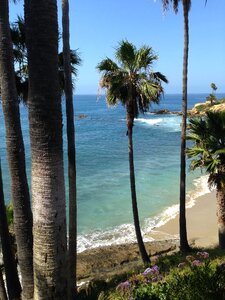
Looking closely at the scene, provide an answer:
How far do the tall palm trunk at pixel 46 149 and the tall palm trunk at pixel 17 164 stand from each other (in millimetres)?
2125

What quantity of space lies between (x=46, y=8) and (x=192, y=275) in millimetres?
4257

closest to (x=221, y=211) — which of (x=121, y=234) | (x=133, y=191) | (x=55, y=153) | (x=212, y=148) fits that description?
(x=212, y=148)

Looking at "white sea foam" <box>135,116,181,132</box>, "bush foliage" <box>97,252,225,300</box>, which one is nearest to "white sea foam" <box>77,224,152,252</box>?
"bush foliage" <box>97,252,225,300</box>

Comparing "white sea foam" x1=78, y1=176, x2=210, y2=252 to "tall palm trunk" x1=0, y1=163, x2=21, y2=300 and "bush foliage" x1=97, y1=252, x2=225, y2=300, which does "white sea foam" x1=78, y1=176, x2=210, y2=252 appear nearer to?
"tall palm trunk" x1=0, y1=163, x2=21, y2=300

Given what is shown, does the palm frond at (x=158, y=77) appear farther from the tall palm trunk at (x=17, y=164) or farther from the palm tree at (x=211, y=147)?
the tall palm trunk at (x=17, y=164)

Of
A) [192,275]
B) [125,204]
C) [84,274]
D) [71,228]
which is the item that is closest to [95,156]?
[125,204]

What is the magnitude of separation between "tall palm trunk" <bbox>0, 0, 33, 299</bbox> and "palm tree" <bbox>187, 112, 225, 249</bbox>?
7.00 metres

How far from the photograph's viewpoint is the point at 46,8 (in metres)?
4.82

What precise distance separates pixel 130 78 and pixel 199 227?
1060 centimetres

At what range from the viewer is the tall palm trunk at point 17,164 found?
727 centimetres

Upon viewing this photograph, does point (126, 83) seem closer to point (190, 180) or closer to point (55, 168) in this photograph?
point (55, 168)

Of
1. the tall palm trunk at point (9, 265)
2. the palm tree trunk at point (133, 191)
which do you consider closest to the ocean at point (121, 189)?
the palm tree trunk at point (133, 191)

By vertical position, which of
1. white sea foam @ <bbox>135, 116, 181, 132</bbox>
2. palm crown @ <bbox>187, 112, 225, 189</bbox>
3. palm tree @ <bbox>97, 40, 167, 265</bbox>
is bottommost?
white sea foam @ <bbox>135, 116, 181, 132</bbox>

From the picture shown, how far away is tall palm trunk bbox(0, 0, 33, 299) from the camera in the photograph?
7270 mm
